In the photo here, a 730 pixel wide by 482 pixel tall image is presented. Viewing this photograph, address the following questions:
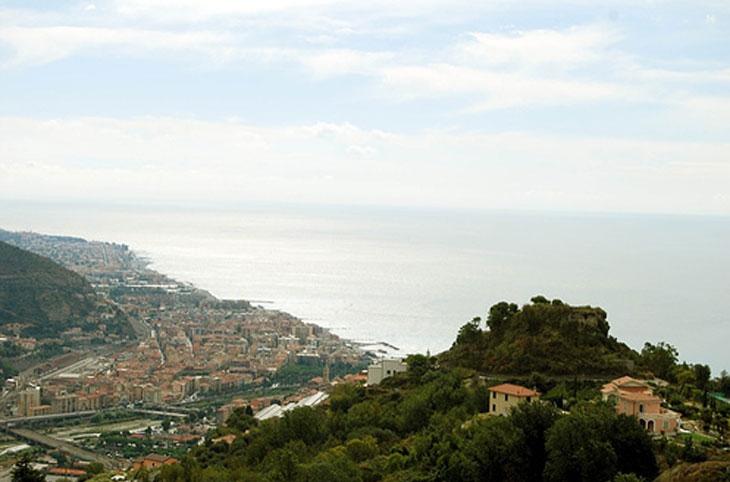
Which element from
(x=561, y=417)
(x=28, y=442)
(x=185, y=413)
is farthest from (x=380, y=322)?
(x=561, y=417)

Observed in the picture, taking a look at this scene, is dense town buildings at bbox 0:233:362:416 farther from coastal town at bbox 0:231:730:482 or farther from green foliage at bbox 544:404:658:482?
green foliage at bbox 544:404:658:482

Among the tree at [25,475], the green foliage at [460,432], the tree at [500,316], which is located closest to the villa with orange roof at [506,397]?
the green foliage at [460,432]

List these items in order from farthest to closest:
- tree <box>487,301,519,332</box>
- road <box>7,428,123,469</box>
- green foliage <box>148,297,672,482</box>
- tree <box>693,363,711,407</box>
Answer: road <box>7,428,123,469</box>, tree <box>487,301,519,332</box>, tree <box>693,363,711,407</box>, green foliage <box>148,297,672,482</box>

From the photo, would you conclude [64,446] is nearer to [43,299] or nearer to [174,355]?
[174,355]

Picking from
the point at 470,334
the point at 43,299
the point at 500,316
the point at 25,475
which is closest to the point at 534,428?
the point at 25,475


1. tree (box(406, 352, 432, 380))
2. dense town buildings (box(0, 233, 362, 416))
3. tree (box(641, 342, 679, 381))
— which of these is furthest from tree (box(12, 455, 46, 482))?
dense town buildings (box(0, 233, 362, 416))

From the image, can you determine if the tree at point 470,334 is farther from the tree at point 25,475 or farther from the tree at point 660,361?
the tree at point 25,475
